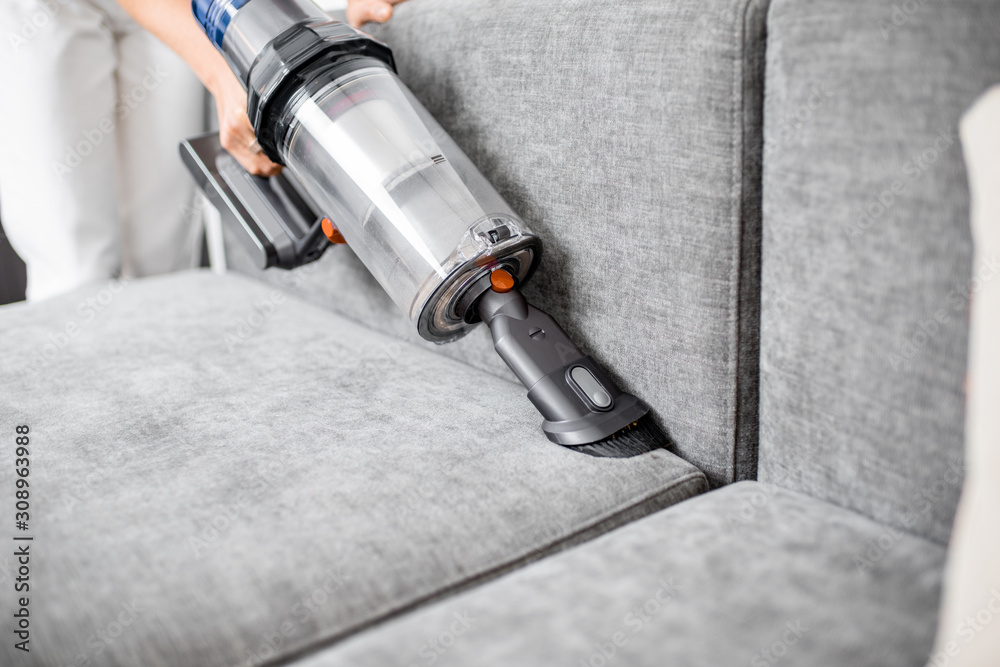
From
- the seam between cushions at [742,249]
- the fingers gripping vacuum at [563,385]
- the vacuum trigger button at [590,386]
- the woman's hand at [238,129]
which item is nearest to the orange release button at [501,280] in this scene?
the fingers gripping vacuum at [563,385]

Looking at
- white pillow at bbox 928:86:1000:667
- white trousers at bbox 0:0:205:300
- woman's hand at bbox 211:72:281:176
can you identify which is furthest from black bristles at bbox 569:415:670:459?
white trousers at bbox 0:0:205:300

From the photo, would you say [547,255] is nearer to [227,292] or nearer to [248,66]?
[248,66]

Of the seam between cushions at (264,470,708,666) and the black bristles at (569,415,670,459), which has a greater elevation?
the black bristles at (569,415,670,459)

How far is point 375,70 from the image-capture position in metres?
0.87

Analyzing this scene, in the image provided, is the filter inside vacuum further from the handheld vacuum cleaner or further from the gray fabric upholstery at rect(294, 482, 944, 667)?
the gray fabric upholstery at rect(294, 482, 944, 667)

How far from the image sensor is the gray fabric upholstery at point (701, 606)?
47 centimetres

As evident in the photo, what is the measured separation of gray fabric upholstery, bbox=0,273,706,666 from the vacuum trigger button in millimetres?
68

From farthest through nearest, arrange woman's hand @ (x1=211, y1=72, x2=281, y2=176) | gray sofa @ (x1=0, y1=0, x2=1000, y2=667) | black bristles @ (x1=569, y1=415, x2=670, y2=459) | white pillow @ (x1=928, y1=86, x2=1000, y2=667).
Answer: woman's hand @ (x1=211, y1=72, x2=281, y2=176) < black bristles @ (x1=569, y1=415, x2=670, y2=459) < gray sofa @ (x1=0, y1=0, x2=1000, y2=667) < white pillow @ (x1=928, y1=86, x2=1000, y2=667)

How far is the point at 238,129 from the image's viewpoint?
103cm

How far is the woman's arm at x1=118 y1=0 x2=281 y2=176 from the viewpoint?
1.03 m

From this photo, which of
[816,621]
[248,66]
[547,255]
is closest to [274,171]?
[248,66]

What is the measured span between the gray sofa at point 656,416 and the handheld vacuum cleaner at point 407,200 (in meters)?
0.05

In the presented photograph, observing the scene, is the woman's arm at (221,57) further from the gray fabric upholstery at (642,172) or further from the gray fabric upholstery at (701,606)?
the gray fabric upholstery at (701,606)

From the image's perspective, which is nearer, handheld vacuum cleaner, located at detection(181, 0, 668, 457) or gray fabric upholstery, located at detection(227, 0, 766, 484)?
gray fabric upholstery, located at detection(227, 0, 766, 484)
